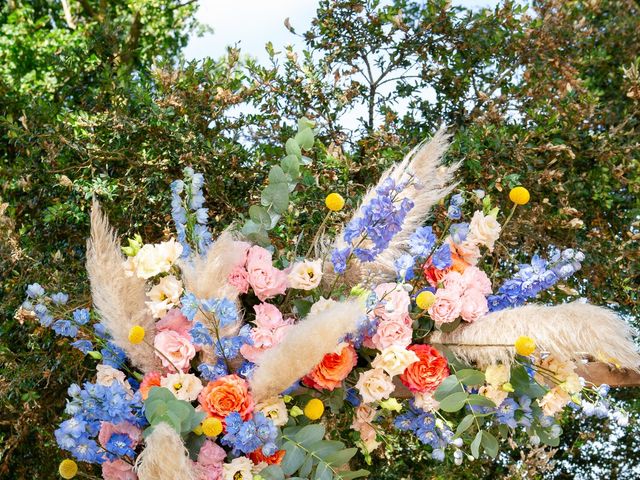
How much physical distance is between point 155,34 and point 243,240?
12.8ft

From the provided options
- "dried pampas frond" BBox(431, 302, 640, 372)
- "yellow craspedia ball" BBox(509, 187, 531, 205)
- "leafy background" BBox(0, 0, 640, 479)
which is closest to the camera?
"dried pampas frond" BBox(431, 302, 640, 372)

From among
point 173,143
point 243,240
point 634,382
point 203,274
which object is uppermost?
point 173,143

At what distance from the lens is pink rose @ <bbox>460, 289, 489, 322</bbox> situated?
5.32ft

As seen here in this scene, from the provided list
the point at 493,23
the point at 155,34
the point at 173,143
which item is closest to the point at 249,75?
the point at 173,143

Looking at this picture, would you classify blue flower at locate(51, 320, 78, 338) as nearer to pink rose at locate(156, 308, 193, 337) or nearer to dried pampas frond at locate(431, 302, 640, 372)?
pink rose at locate(156, 308, 193, 337)

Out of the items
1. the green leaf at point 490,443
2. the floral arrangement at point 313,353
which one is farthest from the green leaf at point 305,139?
the green leaf at point 490,443

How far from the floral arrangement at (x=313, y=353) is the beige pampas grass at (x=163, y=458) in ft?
0.45

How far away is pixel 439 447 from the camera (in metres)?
1.71

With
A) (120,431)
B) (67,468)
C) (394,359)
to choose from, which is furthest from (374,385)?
(67,468)

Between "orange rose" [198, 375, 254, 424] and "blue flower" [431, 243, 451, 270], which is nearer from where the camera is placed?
"orange rose" [198, 375, 254, 424]

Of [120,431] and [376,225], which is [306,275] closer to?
[376,225]

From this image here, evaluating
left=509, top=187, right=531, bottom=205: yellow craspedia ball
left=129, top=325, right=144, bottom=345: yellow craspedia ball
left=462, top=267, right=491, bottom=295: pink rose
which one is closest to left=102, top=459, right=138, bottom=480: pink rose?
left=129, top=325, right=144, bottom=345: yellow craspedia ball

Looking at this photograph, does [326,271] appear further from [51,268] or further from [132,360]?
[51,268]

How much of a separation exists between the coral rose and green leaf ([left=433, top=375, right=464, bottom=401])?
19mm
